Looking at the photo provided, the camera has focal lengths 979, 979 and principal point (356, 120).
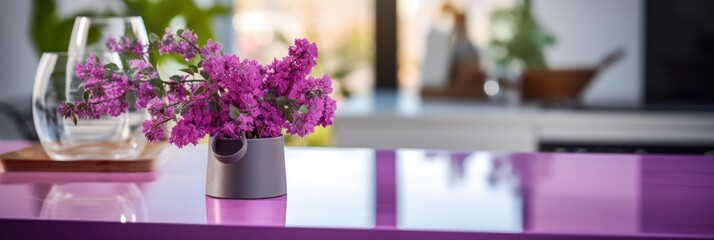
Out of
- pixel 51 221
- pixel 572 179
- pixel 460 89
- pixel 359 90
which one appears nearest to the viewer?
pixel 51 221

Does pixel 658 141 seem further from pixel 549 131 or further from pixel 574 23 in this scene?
pixel 574 23

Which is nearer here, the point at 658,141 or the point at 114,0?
the point at 658,141

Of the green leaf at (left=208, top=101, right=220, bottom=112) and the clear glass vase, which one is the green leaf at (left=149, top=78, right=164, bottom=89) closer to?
the green leaf at (left=208, top=101, right=220, bottom=112)

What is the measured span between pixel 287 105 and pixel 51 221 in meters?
0.29

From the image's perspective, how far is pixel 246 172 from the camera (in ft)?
3.72

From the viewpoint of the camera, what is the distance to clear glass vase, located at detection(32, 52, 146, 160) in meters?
1.35

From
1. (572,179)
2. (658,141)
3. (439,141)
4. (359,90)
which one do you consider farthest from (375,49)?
(572,179)

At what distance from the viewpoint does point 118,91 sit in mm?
1158

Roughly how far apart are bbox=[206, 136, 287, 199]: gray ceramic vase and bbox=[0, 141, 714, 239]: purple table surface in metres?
0.02

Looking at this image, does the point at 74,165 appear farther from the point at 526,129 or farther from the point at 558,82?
the point at 558,82

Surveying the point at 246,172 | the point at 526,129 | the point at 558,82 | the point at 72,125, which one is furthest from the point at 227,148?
the point at 558,82

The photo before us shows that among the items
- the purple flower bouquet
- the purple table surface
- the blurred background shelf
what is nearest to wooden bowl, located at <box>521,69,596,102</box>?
the blurred background shelf

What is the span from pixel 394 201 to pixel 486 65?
2469 mm

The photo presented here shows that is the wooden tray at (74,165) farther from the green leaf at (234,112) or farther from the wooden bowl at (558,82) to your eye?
the wooden bowl at (558,82)
